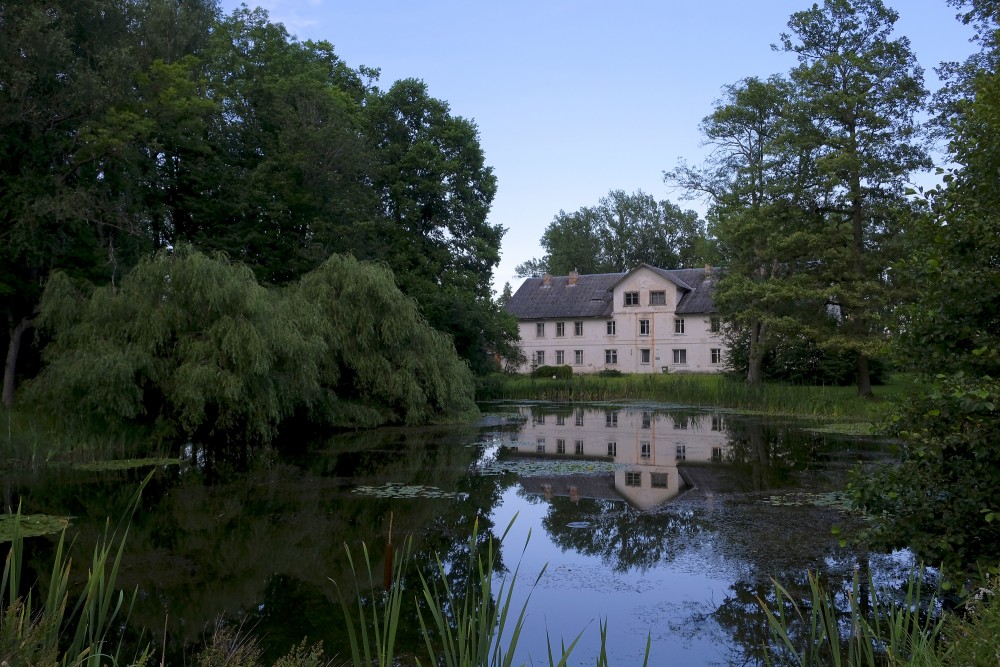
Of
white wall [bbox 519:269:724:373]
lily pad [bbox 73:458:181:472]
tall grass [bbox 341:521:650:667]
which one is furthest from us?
white wall [bbox 519:269:724:373]

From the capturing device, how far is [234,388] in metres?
14.9

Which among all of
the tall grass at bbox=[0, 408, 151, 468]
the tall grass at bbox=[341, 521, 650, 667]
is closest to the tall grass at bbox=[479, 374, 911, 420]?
the tall grass at bbox=[341, 521, 650, 667]

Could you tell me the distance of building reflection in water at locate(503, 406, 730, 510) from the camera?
12.1 metres

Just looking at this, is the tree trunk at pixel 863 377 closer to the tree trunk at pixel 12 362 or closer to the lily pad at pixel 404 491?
the lily pad at pixel 404 491

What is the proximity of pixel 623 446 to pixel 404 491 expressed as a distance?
7.21 m

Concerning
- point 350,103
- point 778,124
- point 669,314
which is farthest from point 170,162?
point 669,314

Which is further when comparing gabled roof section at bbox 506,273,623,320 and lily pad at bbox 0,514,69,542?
gabled roof section at bbox 506,273,623,320

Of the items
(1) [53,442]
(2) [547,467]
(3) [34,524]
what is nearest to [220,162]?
(1) [53,442]

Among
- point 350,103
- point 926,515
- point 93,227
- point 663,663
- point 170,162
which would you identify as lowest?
point 663,663

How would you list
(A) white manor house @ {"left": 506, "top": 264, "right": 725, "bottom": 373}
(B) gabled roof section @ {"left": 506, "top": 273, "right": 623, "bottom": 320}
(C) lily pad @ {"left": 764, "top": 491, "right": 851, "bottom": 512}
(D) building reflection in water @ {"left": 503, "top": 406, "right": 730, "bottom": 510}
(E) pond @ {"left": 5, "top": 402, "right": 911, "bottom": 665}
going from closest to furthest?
(E) pond @ {"left": 5, "top": 402, "right": 911, "bottom": 665}
(C) lily pad @ {"left": 764, "top": 491, "right": 851, "bottom": 512}
(D) building reflection in water @ {"left": 503, "top": 406, "right": 730, "bottom": 510}
(A) white manor house @ {"left": 506, "top": 264, "right": 725, "bottom": 373}
(B) gabled roof section @ {"left": 506, "top": 273, "right": 623, "bottom": 320}

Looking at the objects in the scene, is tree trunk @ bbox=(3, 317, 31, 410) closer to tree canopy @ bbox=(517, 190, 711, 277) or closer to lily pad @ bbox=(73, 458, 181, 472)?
lily pad @ bbox=(73, 458, 181, 472)

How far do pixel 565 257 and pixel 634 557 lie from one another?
6436 cm

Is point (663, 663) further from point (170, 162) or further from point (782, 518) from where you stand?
point (170, 162)

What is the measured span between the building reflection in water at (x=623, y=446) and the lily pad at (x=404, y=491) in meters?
1.35
